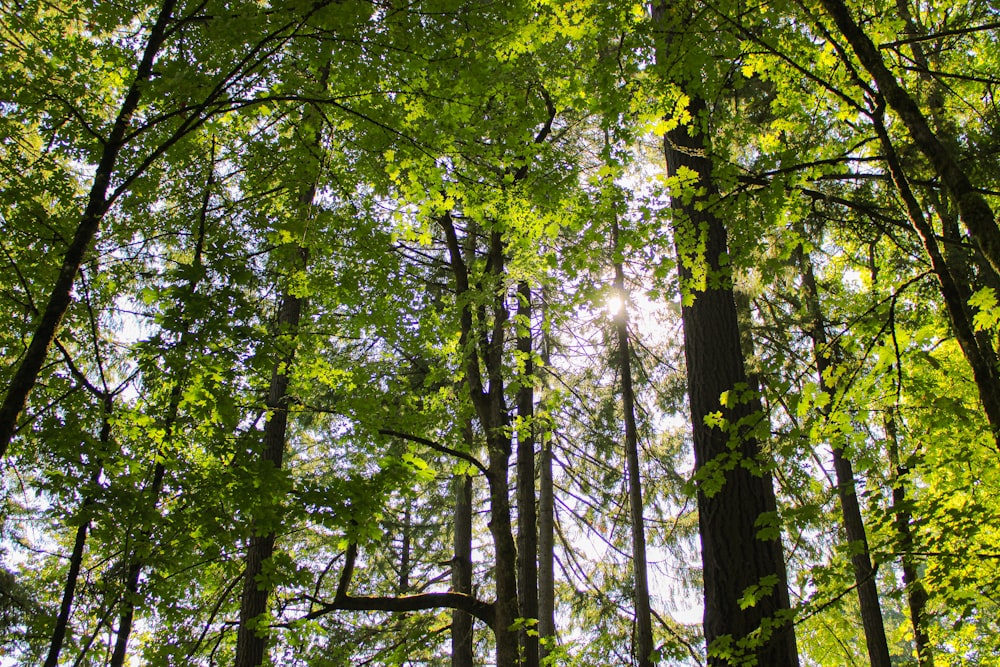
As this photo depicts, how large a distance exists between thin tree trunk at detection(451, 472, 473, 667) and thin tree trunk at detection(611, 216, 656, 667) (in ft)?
8.86

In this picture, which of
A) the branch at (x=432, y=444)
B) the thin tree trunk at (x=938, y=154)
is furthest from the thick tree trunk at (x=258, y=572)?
the thin tree trunk at (x=938, y=154)

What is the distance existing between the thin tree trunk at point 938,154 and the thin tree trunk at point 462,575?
659cm

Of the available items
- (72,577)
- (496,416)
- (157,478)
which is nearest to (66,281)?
(72,577)

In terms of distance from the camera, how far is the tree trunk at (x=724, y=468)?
141 inches

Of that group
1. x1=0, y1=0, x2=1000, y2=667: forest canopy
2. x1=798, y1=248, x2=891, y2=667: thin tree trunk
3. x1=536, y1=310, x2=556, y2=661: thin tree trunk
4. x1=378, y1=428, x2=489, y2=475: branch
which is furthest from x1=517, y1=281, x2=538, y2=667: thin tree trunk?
x1=798, y1=248, x2=891, y2=667: thin tree trunk

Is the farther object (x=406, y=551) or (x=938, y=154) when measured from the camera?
(x=406, y=551)

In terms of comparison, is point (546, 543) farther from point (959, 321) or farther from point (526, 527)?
point (959, 321)

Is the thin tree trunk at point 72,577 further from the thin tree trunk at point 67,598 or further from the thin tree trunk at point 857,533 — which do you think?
the thin tree trunk at point 857,533

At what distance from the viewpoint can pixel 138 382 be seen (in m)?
5.17

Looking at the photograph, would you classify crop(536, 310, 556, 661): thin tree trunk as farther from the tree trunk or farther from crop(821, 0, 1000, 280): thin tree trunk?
crop(821, 0, 1000, 280): thin tree trunk

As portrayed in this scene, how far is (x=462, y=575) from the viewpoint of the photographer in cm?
939

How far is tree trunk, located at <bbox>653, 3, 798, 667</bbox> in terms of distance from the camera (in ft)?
11.7

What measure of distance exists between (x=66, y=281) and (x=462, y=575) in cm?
774

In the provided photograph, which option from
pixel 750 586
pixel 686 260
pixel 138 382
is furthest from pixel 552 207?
pixel 138 382
